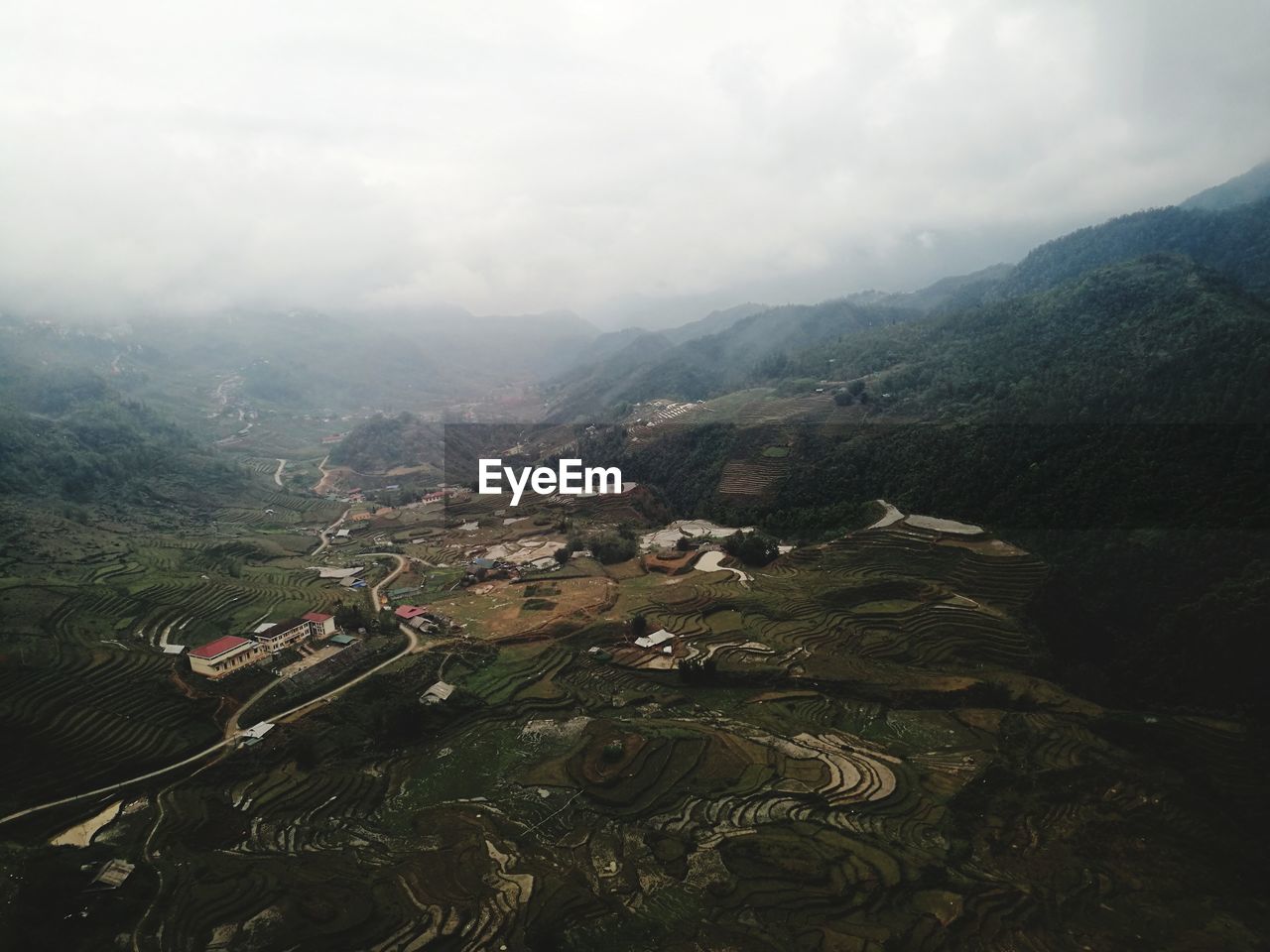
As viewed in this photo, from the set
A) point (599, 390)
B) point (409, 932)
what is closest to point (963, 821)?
point (409, 932)

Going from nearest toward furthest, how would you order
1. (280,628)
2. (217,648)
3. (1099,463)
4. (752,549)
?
1. (217,648)
2. (280,628)
3. (1099,463)
4. (752,549)

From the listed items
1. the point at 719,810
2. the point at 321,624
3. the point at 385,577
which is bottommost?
the point at 385,577

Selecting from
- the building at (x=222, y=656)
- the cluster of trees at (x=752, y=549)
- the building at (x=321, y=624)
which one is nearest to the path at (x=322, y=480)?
the building at (x=321, y=624)

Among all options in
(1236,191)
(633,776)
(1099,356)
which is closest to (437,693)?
(633,776)

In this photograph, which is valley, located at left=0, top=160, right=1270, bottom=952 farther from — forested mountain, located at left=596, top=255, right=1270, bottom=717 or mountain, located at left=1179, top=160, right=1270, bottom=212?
mountain, located at left=1179, top=160, right=1270, bottom=212

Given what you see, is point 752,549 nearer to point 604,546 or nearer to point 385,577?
point 604,546

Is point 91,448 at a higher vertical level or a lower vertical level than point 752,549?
higher

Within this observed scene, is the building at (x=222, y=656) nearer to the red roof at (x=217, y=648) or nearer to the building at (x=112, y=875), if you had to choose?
the red roof at (x=217, y=648)
